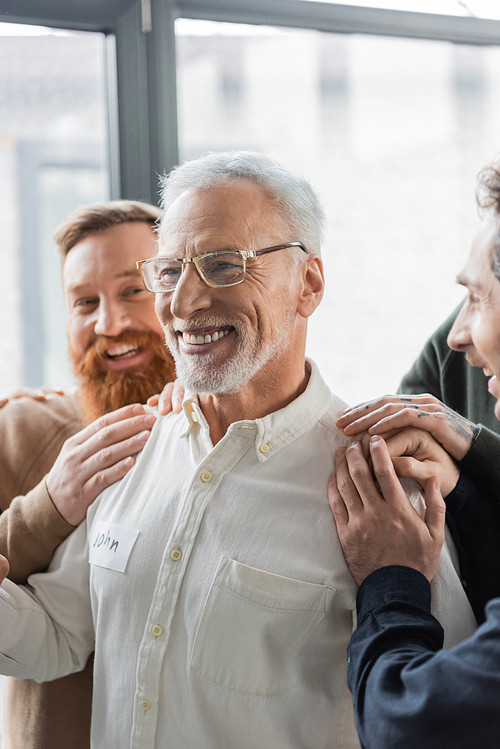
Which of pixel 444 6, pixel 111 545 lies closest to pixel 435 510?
pixel 111 545

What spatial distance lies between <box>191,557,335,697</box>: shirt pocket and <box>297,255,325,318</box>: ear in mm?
626

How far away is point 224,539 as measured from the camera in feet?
4.58

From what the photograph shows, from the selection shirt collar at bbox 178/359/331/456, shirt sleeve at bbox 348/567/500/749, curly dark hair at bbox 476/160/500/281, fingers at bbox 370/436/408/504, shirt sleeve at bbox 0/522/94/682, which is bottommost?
shirt sleeve at bbox 0/522/94/682

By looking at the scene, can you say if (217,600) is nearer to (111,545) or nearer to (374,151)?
(111,545)

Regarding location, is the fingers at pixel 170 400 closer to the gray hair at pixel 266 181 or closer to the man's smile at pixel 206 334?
the man's smile at pixel 206 334

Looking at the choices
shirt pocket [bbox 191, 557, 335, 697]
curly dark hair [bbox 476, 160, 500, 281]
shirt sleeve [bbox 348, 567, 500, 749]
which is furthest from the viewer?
shirt pocket [bbox 191, 557, 335, 697]

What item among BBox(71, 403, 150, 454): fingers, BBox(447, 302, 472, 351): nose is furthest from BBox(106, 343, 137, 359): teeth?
BBox(447, 302, 472, 351): nose

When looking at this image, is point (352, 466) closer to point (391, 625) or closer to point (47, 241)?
point (391, 625)

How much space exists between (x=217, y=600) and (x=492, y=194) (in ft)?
3.21

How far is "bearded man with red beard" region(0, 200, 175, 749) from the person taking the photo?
1.71 meters

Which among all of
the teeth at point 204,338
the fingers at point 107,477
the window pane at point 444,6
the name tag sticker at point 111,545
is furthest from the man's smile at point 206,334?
the window pane at point 444,6

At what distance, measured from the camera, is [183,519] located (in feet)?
4.71

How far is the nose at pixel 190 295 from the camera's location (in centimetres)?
146

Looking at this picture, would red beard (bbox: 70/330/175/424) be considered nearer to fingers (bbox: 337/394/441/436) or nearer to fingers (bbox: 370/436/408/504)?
fingers (bbox: 337/394/441/436)
